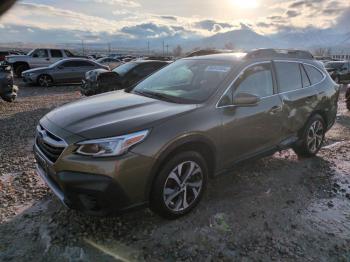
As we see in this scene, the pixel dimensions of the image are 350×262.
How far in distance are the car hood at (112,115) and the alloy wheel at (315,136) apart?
2.68 metres

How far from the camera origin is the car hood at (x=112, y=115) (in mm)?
3287

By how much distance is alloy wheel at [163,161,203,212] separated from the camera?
11.8 feet

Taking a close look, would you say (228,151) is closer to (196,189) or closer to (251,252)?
(196,189)

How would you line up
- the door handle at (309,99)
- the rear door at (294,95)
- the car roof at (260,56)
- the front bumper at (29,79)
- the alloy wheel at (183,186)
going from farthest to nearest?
the front bumper at (29,79), the door handle at (309,99), the rear door at (294,95), the car roof at (260,56), the alloy wheel at (183,186)

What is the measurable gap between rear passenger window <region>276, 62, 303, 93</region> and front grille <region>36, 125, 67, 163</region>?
10.1 ft

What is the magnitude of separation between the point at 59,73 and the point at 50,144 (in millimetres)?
14582

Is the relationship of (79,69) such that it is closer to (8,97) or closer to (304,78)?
(8,97)

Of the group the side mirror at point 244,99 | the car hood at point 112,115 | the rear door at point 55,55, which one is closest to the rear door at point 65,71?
the rear door at point 55,55

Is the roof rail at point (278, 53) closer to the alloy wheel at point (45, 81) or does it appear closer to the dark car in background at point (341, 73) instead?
the alloy wheel at point (45, 81)

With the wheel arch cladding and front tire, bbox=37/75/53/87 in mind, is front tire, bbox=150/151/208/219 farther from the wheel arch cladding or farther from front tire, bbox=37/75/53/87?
front tire, bbox=37/75/53/87

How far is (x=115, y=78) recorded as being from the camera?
11.5 m

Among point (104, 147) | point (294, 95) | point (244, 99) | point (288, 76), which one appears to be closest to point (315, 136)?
point (294, 95)

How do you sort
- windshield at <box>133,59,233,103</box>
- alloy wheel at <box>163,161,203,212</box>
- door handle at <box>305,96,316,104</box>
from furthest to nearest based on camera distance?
door handle at <box>305,96,316,104</box>
windshield at <box>133,59,233,103</box>
alloy wheel at <box>163,161,203,212</box>

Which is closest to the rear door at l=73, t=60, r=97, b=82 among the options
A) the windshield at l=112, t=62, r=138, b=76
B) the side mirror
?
the windshield at l=112, t=62, r=138, b=76
